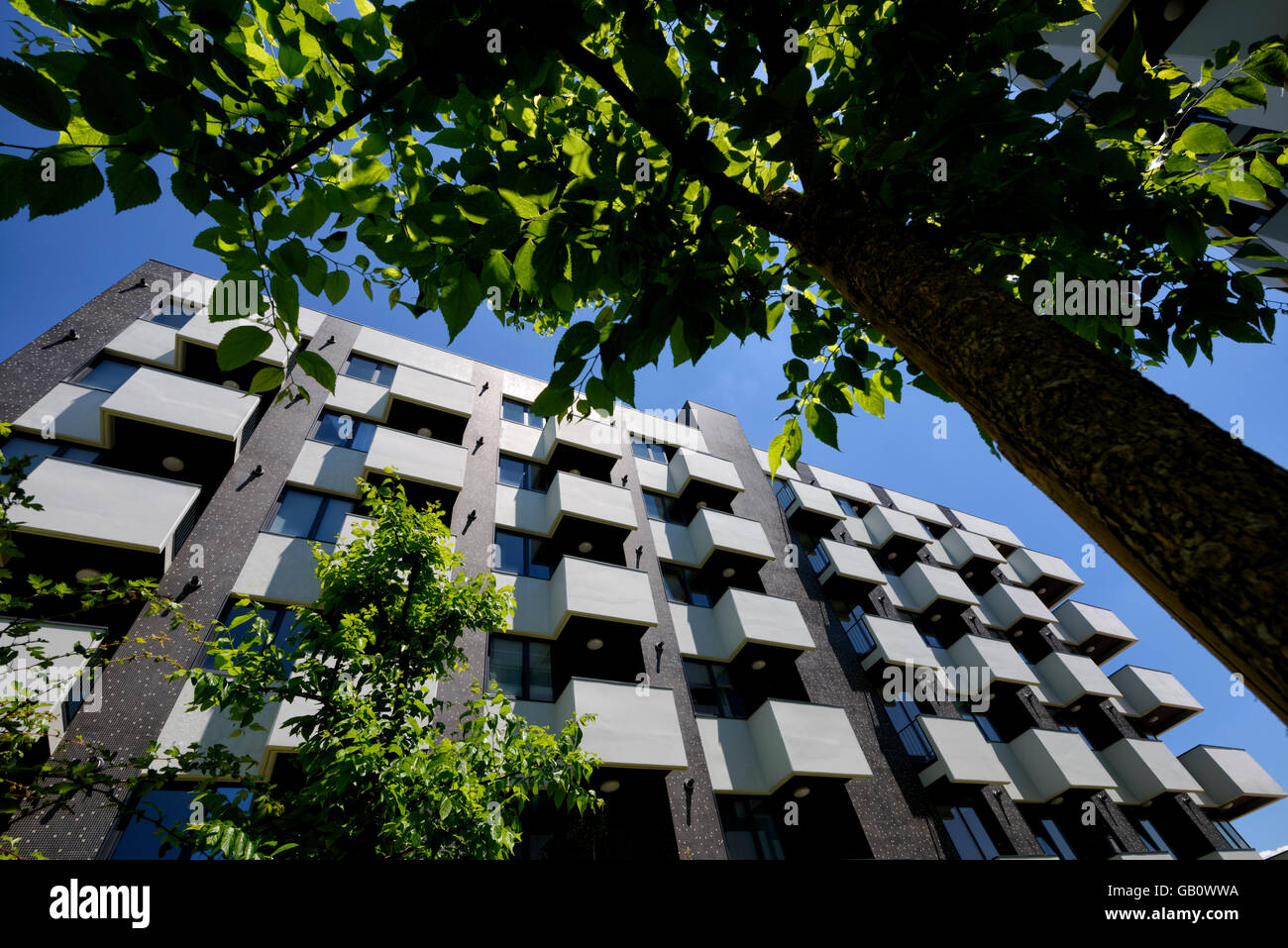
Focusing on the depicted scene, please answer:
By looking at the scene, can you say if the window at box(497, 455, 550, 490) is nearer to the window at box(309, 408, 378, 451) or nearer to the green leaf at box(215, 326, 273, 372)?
the window at box(309, 408, 378, 451)

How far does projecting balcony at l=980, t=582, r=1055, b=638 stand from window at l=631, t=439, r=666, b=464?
45.2 ft

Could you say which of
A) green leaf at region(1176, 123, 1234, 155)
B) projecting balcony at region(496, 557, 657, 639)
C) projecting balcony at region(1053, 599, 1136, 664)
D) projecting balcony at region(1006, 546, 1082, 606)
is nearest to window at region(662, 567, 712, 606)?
projecting balcony at region(496, 557, 657, 639)

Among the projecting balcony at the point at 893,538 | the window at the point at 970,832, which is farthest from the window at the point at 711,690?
the projecting balcony at the point at 893,538

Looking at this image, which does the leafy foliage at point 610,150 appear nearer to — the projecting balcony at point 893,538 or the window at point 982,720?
the window at point 982,720

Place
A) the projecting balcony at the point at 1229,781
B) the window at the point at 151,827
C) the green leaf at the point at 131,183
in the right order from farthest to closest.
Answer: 1. the projecting balcony at the point at 1229,781
2. the window at the point at 151,827
3. the green leaf at the point at 131,183

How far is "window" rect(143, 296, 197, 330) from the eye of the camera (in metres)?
10.9

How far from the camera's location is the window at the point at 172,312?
10891 millimetres

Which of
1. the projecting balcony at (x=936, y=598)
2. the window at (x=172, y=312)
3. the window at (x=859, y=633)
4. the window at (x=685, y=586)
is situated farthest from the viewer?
the projecting balcony at (x=936, y=598)

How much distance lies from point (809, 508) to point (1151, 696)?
15653 millimetres

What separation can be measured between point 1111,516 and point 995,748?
17.4m

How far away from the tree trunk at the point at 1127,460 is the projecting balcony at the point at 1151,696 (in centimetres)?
2578
